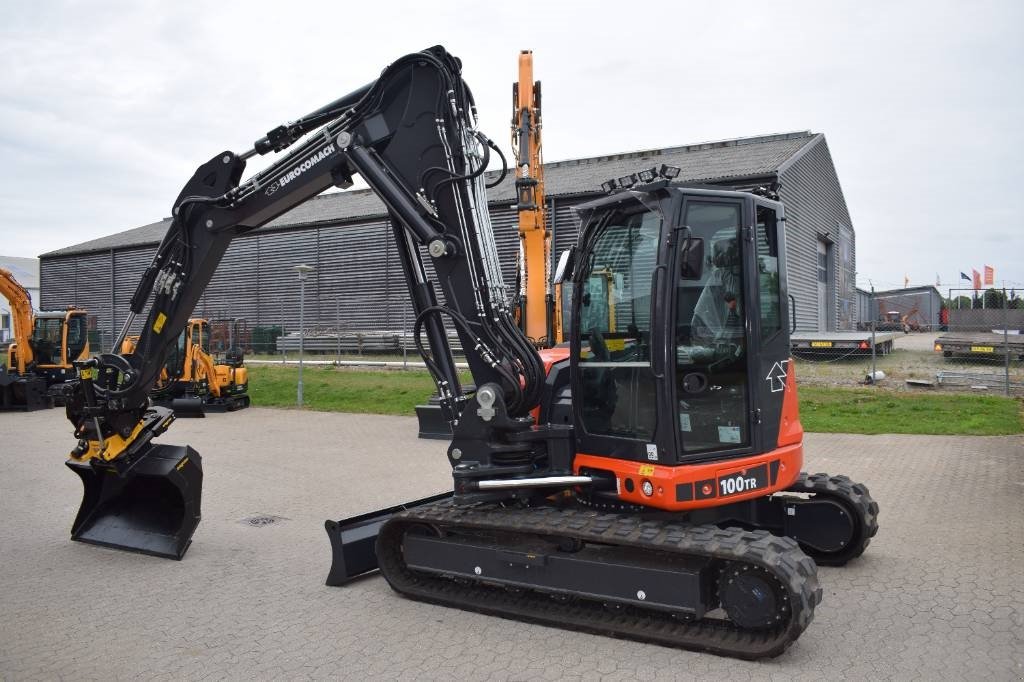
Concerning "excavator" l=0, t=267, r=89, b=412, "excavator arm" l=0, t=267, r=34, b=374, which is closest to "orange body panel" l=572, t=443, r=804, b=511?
"excavator" l=0, t=267, r=89, b=412

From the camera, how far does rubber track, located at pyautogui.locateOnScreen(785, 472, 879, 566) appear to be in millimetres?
6211

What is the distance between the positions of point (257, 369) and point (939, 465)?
842 inches

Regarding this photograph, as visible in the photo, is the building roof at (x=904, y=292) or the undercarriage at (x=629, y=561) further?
the building roof at (x=904, y=292)

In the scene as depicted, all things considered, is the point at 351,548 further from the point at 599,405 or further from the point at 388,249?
the point at 388,249

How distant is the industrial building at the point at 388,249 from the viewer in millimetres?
25844

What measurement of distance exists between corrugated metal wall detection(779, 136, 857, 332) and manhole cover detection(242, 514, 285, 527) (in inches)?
737

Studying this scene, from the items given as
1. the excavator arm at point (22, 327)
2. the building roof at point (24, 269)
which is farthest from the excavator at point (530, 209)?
the building roof at point (24, 269)

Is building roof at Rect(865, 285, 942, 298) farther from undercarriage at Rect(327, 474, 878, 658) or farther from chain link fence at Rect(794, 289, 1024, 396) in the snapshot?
undercarriage at Rect(327, 474, 878, 658)

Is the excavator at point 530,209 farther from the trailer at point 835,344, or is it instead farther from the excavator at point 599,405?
the excavator at point 599,405

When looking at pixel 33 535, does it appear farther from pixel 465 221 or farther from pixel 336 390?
pixel 336 390

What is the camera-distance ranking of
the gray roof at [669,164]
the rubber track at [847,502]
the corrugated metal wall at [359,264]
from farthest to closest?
the corrugated metal wall at [359,264] → the gray roof at [669,164] → the rubber track at [847,502]

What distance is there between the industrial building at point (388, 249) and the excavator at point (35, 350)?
6361 mm

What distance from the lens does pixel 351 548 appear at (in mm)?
6051

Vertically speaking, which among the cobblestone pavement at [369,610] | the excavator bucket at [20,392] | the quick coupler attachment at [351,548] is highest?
the excavator bucket at [20,392]
